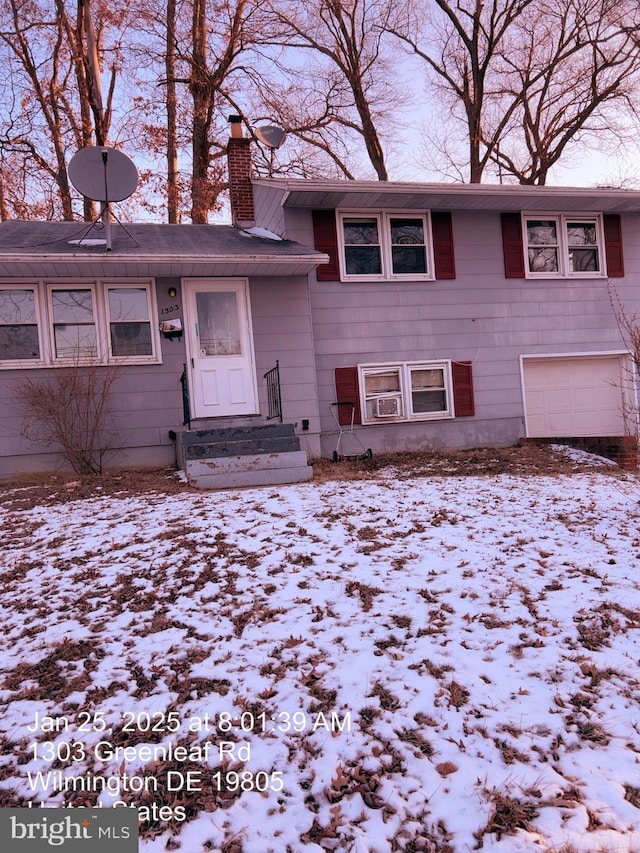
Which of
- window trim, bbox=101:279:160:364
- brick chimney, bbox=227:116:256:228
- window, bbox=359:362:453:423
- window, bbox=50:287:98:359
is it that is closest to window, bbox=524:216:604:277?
window, bbox=359:362:453:423

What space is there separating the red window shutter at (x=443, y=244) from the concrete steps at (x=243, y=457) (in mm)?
4329

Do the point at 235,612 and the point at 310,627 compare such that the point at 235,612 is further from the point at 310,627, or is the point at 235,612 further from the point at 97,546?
the point at 97,546

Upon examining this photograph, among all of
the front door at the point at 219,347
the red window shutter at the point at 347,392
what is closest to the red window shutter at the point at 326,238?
the front door at the point at 219,347

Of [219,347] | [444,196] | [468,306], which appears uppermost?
[444,196]

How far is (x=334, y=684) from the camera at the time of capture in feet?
8.59

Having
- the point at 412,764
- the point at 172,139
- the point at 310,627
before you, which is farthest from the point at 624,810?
the point at 172,139

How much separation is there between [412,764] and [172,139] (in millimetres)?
17525

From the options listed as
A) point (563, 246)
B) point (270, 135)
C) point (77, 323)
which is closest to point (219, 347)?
point (77, 323)

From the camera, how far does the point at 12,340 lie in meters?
7.97

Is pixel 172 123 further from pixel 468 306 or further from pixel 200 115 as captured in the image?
pixel 468 306

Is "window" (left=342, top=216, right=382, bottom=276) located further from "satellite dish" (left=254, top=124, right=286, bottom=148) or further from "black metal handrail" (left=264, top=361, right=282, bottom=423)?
Answer: "satellite dish" (left=254, top=124, right=286, bottom=148)

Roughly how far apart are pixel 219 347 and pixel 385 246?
3.35 m

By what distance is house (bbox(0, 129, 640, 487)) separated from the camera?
7.95 meters

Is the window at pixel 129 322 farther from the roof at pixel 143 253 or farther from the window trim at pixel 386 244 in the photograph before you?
the window trim at pixel 386 244
